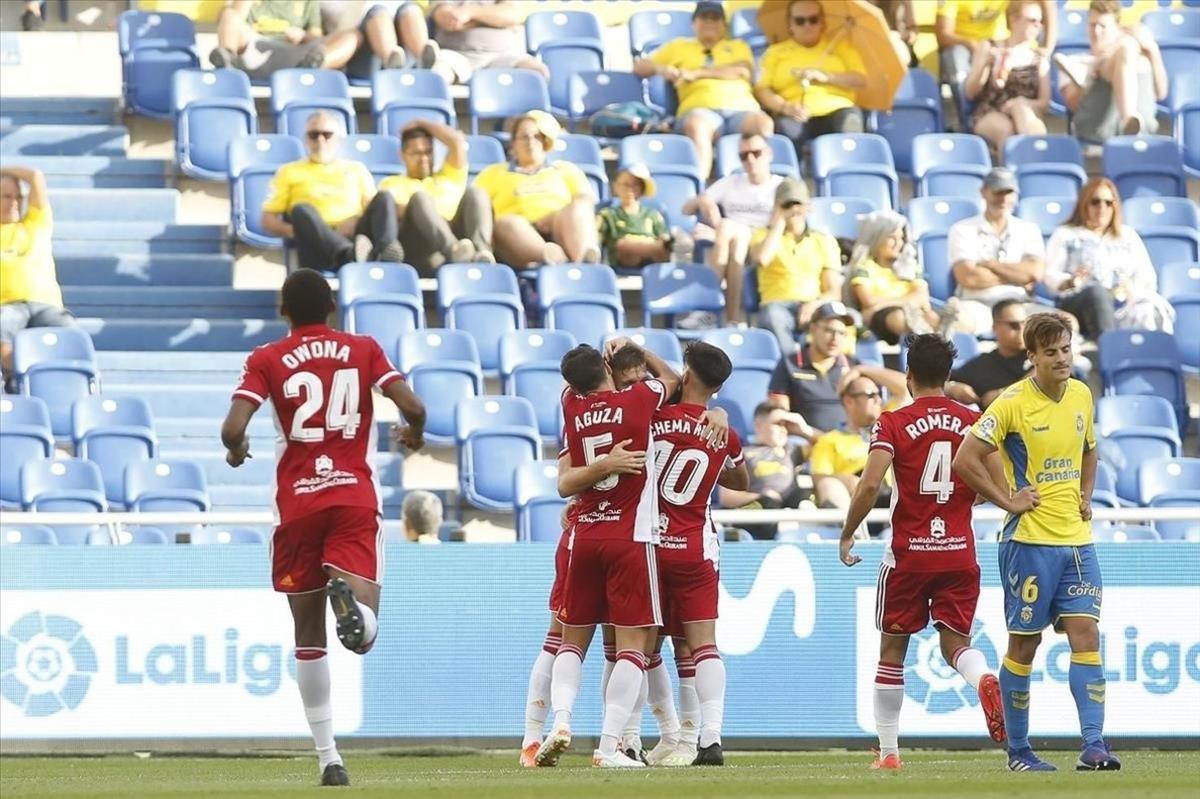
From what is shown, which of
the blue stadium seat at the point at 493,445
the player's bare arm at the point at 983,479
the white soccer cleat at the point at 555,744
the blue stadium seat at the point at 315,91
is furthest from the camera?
the blue stadium seat at the point at 315,91

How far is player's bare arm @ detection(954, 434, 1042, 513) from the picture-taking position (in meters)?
9.29

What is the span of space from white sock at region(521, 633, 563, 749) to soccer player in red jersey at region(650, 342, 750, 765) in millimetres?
686

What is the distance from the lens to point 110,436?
1441 centimetres

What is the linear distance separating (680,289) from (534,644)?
13.3 feet

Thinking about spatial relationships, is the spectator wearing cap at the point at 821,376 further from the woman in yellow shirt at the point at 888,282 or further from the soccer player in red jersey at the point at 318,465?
the soccer player in red jersey at the point at 318,465

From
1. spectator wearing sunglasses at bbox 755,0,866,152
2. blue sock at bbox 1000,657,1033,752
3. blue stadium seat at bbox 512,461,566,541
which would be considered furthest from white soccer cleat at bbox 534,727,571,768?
spectator wearing sunglasses at bbox 755,0,866,152

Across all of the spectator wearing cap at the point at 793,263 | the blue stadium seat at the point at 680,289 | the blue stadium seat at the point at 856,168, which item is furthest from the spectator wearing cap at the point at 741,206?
the blue stadium seat at the point at 856,168

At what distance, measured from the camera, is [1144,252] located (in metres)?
16.7

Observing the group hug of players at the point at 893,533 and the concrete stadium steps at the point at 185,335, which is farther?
the concrete stadium steps at the point at 185,335

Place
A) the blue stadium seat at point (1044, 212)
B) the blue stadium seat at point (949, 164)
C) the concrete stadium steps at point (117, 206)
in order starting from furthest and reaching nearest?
the blue stadium seat at point (949, 164), the blue stadium seat at point (1044, 212), the concrete stadium steps at point (117, 206)

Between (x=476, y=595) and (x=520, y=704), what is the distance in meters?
0.65

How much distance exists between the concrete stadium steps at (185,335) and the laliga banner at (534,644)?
380cm

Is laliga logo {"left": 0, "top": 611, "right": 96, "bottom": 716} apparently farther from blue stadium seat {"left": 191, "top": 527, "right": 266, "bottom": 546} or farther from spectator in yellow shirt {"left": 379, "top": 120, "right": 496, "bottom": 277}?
spectator in yellow shirt {"left": 379, "top": 120, "right": 496, "bottom": 277}

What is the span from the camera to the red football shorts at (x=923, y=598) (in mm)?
9773
